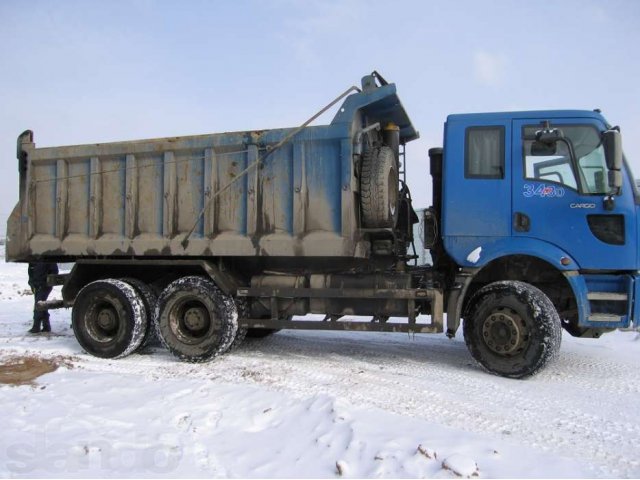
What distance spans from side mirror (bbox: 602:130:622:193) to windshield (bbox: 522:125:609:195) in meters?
0.20

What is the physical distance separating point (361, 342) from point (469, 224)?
2.71 metres

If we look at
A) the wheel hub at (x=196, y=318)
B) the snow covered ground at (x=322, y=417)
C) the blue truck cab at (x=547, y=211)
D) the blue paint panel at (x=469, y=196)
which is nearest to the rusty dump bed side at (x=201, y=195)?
the wheel hub at (x=196, y=318)

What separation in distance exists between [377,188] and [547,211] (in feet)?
6.02

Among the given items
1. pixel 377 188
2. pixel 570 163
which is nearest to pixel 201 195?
pixel 377 188

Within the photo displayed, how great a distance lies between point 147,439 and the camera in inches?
145

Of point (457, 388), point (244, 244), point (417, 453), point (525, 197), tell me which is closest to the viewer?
point (417, 453)

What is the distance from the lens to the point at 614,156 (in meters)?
4.98

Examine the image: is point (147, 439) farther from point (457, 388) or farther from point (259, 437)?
point (457, 388)

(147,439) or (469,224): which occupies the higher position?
(469,224)

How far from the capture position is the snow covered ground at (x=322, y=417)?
3260 millimetres

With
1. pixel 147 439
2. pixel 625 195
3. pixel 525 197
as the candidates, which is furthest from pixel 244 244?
pixel 625 195

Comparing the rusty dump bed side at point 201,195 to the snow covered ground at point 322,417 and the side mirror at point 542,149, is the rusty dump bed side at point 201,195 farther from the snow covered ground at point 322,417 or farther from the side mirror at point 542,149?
the side mirror at point 542,149

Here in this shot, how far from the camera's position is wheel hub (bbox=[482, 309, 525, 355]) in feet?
17.3

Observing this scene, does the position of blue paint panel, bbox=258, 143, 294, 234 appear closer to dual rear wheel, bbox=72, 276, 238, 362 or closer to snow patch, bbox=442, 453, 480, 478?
dual rear wheel, bbox=72, 276, 238, 362
